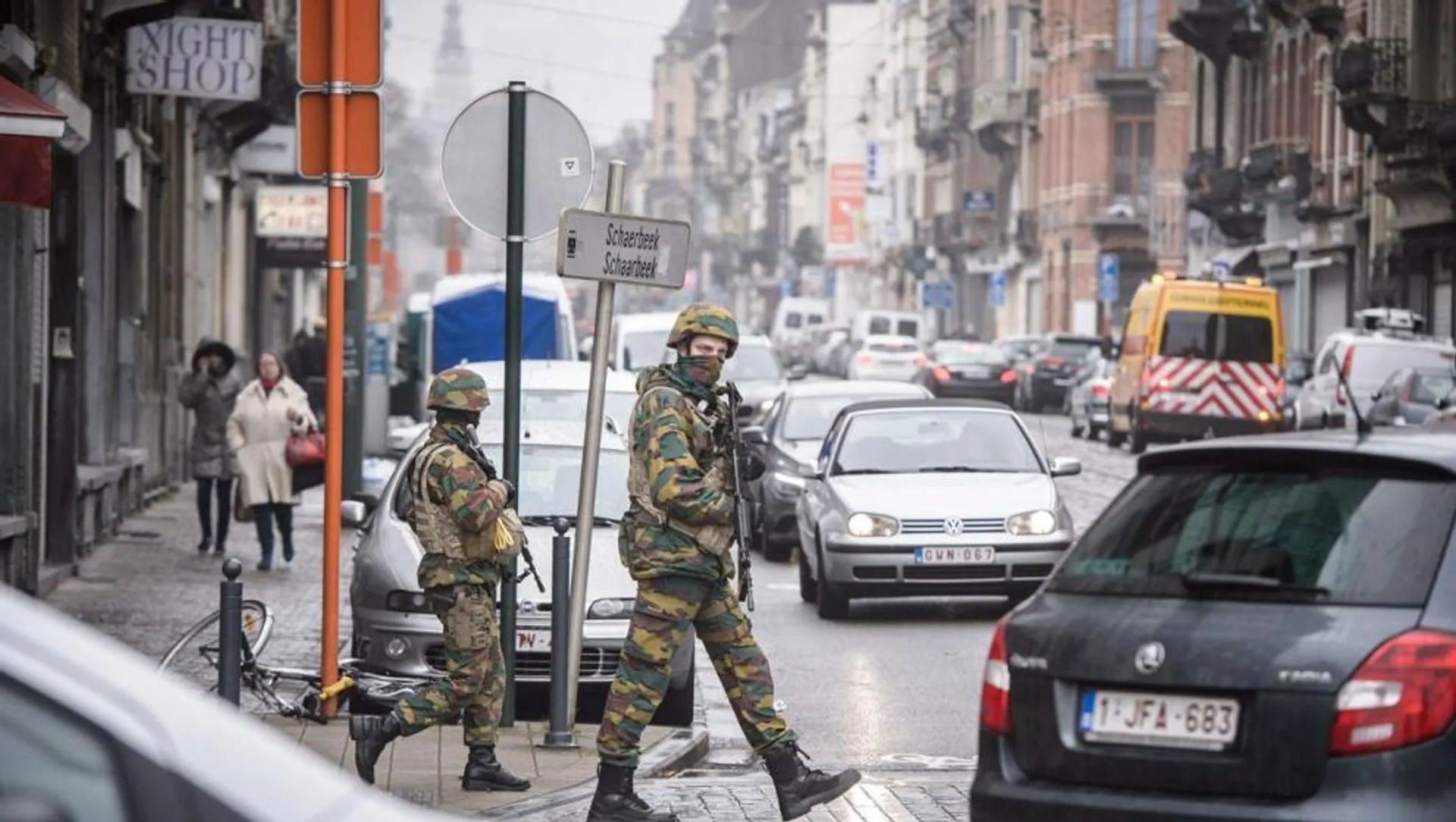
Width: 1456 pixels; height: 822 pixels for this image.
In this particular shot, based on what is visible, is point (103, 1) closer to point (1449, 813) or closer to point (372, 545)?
point (372, 545)

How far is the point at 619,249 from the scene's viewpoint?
1165cm

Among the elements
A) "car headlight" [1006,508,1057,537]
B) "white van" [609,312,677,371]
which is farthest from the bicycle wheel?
"white van" [609,312,677,371]

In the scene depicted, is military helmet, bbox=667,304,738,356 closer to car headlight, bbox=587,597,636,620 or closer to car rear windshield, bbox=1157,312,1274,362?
car headlight, bbox=587,597,636,620

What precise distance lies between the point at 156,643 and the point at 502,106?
18.3 feet

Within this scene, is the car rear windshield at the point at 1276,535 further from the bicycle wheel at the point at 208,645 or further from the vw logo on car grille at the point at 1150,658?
the bicycle wheel at the point at 208,645

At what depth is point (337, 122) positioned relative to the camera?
11.4 m

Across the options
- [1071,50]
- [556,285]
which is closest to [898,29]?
[1071,50]

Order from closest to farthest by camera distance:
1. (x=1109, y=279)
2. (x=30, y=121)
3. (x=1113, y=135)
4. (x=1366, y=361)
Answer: (x=30, y=121), (x=1366, y=361), (x=1109, y=279), (x=1113, y=135)

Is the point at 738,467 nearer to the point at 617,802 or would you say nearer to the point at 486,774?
the point at 617,802

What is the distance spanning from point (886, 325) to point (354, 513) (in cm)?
6425

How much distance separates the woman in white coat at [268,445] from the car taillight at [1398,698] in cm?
1594

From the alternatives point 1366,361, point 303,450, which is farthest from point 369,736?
point 1366,361

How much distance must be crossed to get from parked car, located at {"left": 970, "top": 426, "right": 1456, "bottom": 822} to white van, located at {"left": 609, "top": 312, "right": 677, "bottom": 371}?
30.3 m

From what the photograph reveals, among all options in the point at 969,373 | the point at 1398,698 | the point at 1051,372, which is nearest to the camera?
the point at 1398,698
